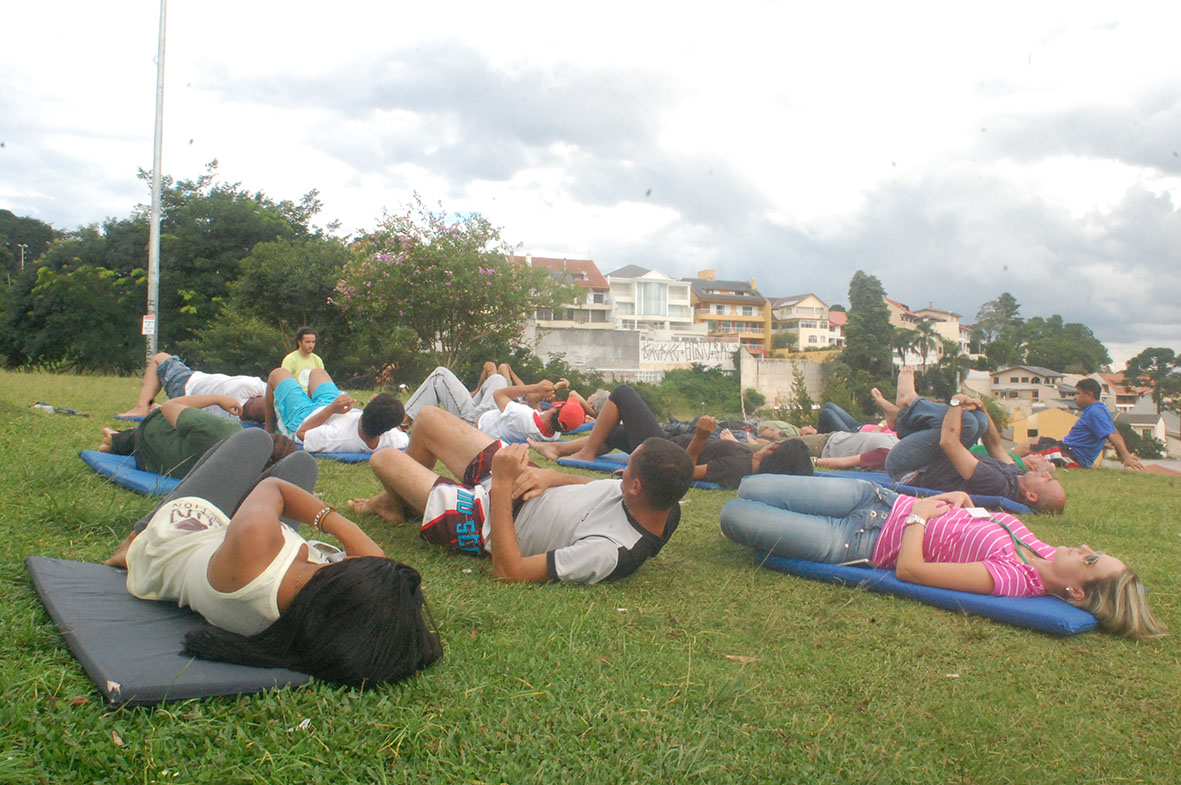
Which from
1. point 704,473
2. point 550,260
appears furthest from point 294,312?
point 550,260

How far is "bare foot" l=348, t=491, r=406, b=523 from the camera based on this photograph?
4562mm

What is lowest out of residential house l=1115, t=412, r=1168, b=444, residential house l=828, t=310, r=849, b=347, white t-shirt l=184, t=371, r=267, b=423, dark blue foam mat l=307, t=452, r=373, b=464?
residential house l=1115, t=412, r=1168, b=444

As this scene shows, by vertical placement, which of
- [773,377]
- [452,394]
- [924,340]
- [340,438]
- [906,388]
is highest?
[924,340]

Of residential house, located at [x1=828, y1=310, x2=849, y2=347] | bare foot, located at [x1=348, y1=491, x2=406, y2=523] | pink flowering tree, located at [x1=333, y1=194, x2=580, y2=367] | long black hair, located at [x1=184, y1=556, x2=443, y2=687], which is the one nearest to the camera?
long black hair, located at [x1=184, y1=556, x2=443, y2=687]

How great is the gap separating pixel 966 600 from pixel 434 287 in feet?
51.9

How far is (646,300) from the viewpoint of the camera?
65812 mm

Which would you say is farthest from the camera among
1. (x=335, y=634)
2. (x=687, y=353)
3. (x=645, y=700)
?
(x=687, y=353)

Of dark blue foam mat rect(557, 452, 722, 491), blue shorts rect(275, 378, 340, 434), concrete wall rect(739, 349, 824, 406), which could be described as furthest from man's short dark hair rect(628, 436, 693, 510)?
concrete wall rect(739, 349, 824, 406)

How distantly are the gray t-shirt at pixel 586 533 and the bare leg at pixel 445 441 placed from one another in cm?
59

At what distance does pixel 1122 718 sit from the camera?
2609 millimetres

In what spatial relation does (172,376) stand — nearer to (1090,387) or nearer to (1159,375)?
(1090,387)

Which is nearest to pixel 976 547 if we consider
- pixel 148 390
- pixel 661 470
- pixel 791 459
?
pixel 661 470

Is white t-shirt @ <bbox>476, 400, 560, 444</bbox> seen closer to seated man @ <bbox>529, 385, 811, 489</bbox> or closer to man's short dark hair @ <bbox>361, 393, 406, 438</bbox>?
seated man @ <bbox>529, 385, 811, 489</bbox>

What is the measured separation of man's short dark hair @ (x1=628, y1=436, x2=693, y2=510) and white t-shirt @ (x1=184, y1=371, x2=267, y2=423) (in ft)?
18.8
